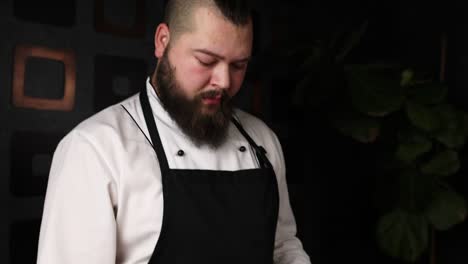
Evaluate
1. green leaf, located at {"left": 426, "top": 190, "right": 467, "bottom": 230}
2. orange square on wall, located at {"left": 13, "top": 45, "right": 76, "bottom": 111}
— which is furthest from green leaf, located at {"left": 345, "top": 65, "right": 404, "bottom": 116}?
orange square on wall, located at {"left": 13, "top": 45, "right": 76, "bottom": 111}

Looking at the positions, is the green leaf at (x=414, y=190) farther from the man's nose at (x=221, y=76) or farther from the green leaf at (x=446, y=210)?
the man's nose at (x=221, y=76)

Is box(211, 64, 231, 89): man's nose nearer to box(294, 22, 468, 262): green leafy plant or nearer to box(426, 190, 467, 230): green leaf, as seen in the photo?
box(294, 22, 468, 262): green leafy plant

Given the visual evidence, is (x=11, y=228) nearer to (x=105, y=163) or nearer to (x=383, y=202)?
(x=105, y=163)

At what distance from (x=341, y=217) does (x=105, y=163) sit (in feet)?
5.27

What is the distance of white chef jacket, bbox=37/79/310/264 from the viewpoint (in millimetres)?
928

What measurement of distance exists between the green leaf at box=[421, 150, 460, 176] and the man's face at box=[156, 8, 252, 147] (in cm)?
115

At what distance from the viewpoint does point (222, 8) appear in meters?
1.07

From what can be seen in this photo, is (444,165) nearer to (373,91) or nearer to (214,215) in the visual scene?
(373,91)

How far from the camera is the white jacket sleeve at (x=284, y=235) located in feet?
4.22

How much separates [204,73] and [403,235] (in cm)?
127

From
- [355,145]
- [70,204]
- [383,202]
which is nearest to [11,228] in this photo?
[70,204]

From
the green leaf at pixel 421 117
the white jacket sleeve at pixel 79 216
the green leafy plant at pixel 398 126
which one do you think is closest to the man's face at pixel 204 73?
the white jacket sleeve at pixel 79 216

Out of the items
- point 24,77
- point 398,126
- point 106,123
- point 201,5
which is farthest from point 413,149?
point 24,77

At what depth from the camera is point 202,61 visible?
1.07 meters
